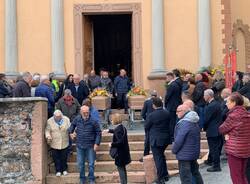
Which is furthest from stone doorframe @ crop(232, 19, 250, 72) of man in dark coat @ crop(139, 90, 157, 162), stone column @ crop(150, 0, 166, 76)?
man in dark coat @ crop(139, 90, 157, 162)

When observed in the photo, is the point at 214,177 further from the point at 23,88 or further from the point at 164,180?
the point at 23,88

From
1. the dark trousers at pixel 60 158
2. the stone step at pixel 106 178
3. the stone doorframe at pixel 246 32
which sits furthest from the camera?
the stone doorframe at pixel 246 32

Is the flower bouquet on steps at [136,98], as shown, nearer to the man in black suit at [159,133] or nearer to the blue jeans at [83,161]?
the blue jeans at [83,161]

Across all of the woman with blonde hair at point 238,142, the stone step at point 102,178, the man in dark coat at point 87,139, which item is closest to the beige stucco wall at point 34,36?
the stone step at point 102,178

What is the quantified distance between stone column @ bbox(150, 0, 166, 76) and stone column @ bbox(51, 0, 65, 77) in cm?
306

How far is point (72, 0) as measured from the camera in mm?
20562

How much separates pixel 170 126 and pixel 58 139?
2.42 m

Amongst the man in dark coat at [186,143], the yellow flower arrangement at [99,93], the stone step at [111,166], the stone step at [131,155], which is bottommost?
the stone step at [111,166]

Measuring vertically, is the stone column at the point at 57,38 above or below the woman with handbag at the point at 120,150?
above

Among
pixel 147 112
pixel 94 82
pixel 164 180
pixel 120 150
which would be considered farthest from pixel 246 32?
pixel 120 150

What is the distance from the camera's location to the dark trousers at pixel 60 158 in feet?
41.6

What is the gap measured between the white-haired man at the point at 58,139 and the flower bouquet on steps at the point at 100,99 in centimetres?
397

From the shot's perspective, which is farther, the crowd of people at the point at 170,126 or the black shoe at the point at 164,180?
the black shoe at the point at 164,180

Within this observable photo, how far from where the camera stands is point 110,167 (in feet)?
42.5
